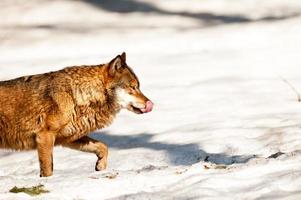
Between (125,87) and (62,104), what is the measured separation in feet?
2.56

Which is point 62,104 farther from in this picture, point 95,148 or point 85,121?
point 95,148

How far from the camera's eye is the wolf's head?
8523mm

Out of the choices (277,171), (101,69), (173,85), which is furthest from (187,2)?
(277,171)

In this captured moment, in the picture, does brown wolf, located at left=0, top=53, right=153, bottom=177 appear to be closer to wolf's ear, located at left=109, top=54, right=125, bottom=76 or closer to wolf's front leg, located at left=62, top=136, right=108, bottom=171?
wolf's ear, located at left=109, top=54, right=125, bottom=76

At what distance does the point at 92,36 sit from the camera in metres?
18.7

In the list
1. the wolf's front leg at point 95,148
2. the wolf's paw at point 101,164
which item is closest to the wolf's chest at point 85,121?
the wolf's front leg at point 95,148

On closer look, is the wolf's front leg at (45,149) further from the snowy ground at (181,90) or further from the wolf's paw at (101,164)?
the wolf's paw at (101,164)

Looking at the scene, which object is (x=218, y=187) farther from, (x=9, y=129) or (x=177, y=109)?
(x=177, y=109)

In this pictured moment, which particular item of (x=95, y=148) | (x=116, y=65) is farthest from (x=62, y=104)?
(x=95, y=148)

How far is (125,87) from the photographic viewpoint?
8594mm

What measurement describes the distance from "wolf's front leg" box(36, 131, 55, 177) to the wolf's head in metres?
0.90

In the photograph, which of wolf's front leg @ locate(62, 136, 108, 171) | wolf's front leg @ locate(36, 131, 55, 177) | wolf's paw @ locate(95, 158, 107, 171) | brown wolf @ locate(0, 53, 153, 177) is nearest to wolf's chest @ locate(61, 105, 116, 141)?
brown wolf @ locate(0, 53, 153, 177)

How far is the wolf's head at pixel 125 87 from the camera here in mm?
8523

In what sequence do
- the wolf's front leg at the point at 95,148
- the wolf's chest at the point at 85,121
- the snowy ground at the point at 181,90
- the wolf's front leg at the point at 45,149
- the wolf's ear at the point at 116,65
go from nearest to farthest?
the snowy ground at the point at 181,90
the wolf's front leg at the point at 45,149
the wolf's chest at the point at 85,121
the wolf's ear at the point at 116,65
the wolf's front leg at the point at 95,148
